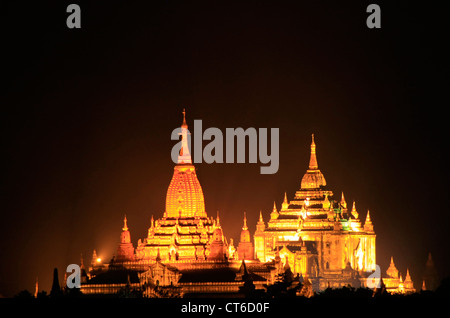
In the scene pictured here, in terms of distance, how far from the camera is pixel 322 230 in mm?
125812

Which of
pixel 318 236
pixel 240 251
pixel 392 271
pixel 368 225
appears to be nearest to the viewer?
pixel 240 251

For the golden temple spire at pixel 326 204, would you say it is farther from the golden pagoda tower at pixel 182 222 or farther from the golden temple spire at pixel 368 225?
the golden pagoda tower at pixel 182 222

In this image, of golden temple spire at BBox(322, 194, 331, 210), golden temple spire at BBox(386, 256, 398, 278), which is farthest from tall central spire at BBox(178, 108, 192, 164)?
golden temple spire at BBox(386, 256, 398, 278)

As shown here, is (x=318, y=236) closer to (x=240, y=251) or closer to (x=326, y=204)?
(x=326, y=204)

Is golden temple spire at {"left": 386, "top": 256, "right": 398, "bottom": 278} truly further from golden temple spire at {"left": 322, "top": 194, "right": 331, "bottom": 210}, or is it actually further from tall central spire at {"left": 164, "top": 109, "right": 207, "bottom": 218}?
tall central spire at {"left": 164, "top": 109, "right": 207, "bottom": 218}

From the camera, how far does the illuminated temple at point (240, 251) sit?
351 feet

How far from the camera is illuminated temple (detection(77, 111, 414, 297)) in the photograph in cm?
10694

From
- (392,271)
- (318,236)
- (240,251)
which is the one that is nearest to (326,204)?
(318,236)

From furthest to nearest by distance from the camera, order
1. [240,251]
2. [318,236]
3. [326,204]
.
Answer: [326,204], [318,236], [240,251]

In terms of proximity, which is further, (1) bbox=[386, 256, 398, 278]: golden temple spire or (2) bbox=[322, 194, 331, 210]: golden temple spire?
(2) bbox=[322, 194, 331, 210]: golden temple spire

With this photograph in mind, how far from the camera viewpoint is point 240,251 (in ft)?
372

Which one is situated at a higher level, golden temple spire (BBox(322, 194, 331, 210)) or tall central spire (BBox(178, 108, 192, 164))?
tall central spire (BBox(178, 108, 192, 164))
